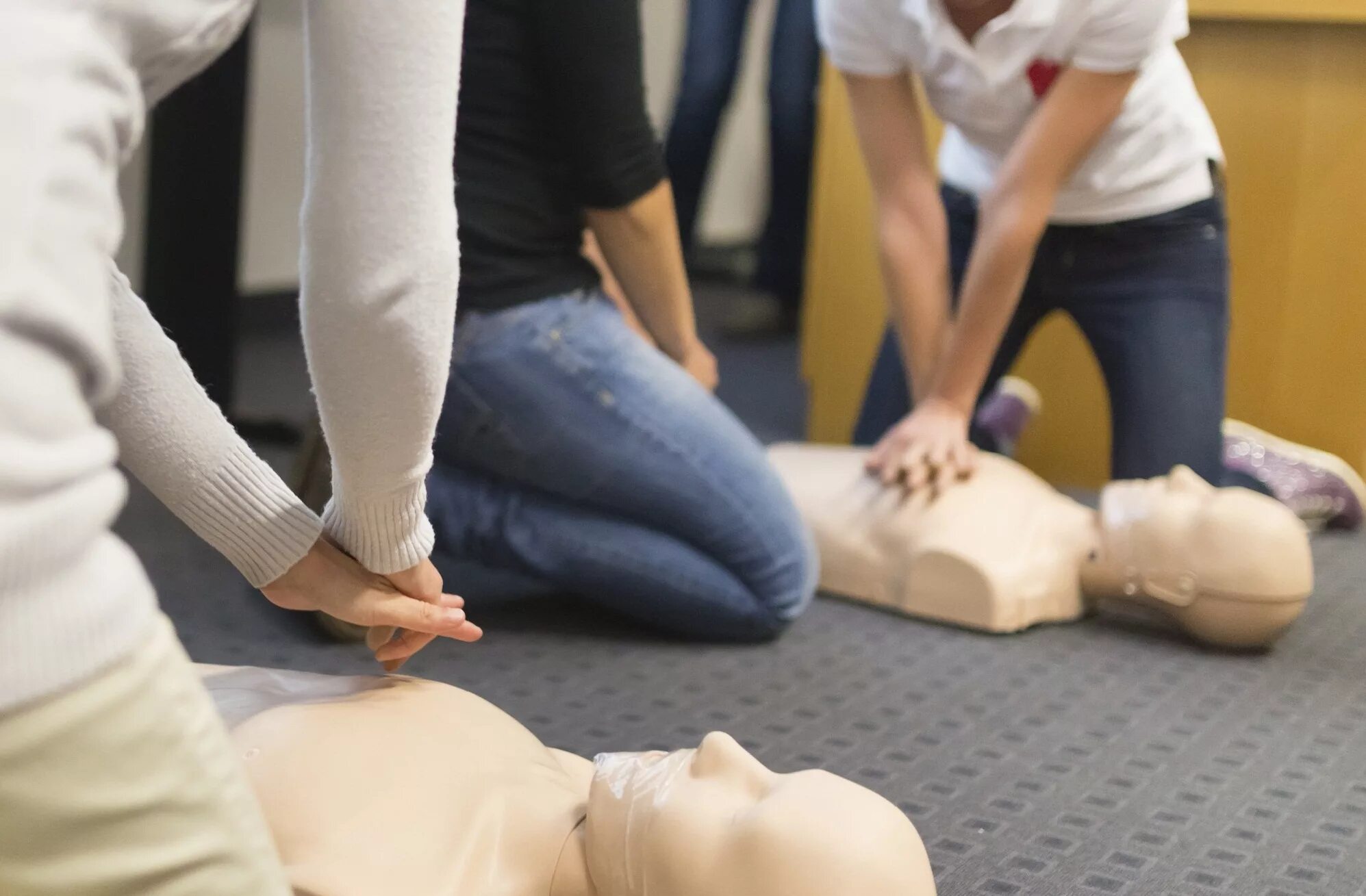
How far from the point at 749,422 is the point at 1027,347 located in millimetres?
525

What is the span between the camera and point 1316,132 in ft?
6.29

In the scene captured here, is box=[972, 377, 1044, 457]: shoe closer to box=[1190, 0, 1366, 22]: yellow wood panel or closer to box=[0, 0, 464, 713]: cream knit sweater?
box=[1190, 0, 1366, 22]: yellow wood panel

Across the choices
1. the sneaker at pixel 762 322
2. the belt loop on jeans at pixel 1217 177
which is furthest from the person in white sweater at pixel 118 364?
the sneaker at pixel 762 322

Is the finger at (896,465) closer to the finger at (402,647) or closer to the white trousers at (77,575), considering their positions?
the finger at (402,647)

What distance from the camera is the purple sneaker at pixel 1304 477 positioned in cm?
187

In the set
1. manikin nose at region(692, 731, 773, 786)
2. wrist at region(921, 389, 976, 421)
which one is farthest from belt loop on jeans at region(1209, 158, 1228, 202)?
manikin nose at region(692, 731, 773, 786)

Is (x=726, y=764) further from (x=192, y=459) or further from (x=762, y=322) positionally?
(x=762, y=322)

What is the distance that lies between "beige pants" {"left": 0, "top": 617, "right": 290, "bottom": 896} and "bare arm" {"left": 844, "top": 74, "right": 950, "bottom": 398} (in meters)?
1.26

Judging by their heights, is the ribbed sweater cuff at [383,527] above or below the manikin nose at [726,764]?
above

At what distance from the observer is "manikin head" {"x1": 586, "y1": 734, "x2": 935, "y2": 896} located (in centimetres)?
71

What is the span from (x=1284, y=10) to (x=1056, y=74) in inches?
19.1

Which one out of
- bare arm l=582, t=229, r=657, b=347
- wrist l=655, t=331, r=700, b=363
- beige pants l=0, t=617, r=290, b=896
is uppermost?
beige pants l=0, t=617, r=290, b=896

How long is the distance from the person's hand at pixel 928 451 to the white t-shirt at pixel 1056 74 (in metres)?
0.33

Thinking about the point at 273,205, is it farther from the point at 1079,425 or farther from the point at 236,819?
the point at 236,819
